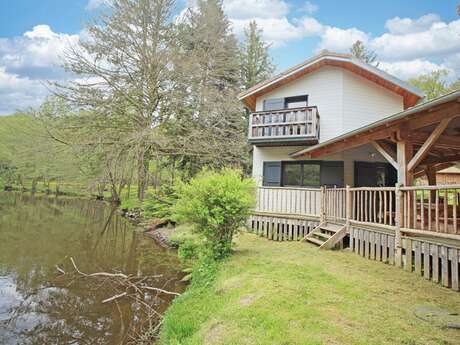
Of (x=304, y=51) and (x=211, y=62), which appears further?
(x=304, y=51)

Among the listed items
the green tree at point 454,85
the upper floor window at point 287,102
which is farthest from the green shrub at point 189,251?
the green tree at point 454,85

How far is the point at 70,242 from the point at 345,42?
27.8 m

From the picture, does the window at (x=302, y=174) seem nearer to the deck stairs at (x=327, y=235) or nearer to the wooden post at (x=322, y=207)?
the wooden post at (x=322, y=207)

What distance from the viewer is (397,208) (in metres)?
6.26

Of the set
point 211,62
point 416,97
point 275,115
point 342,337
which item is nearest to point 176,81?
point 211,62

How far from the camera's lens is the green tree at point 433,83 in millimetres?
29619

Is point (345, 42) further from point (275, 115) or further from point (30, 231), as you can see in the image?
point (30, 231)

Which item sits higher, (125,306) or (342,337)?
(342,337)

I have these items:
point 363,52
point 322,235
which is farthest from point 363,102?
point 363,52

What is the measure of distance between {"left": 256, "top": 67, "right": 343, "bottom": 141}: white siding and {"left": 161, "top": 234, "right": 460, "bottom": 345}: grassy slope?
6.72 m

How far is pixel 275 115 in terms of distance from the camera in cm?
1207

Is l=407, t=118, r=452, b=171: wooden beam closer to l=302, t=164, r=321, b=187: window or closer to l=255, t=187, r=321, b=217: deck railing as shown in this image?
l=255, t=187, r=321, b=217: deck railing

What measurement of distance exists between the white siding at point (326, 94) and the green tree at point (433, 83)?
23.2 metres

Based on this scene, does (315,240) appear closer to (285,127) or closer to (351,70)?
(285,127)
